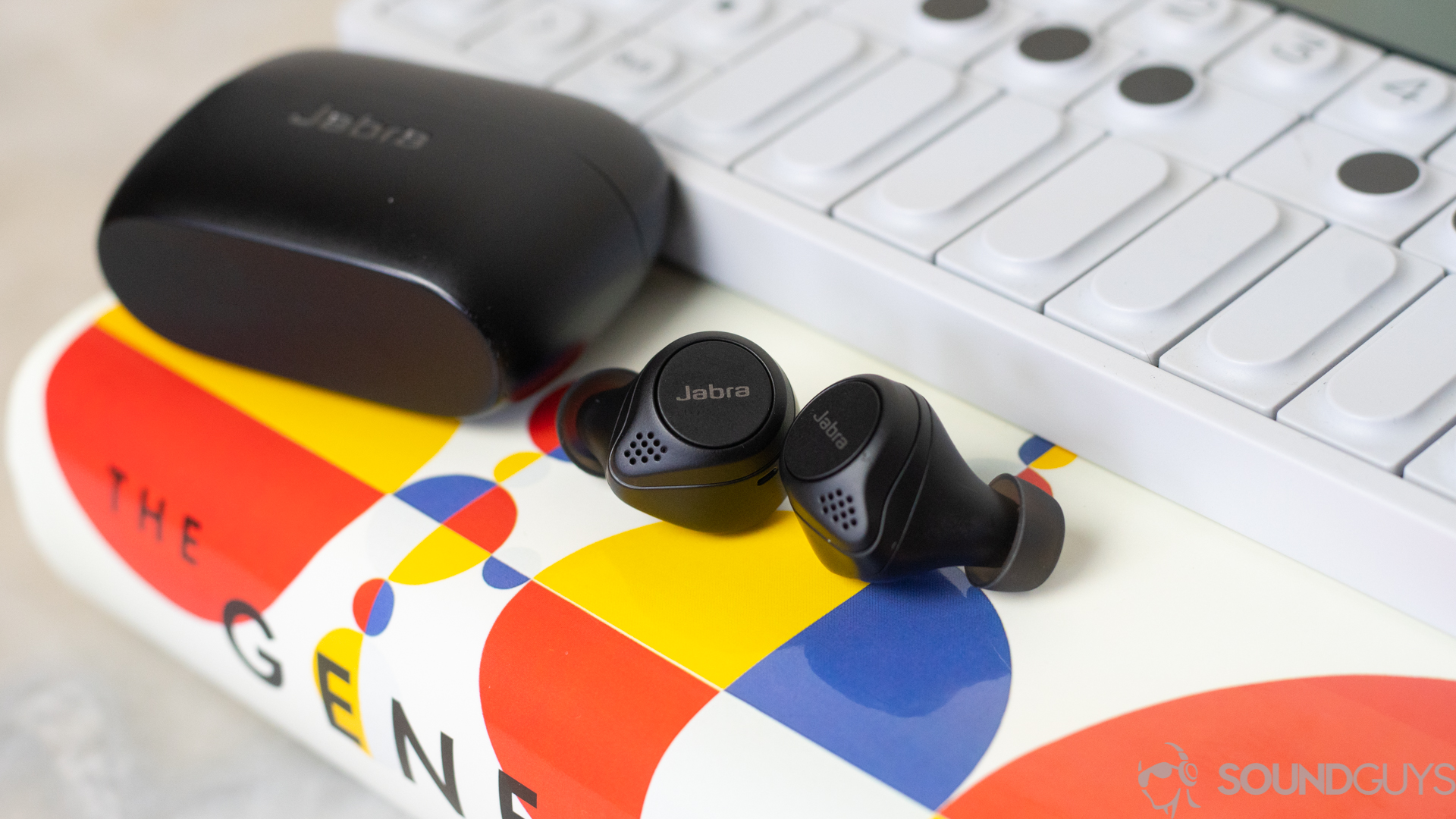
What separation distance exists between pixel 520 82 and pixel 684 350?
8.7 inches

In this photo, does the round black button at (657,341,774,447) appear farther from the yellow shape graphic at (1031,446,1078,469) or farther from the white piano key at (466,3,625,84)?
the white piano key at (466,3,625,84)

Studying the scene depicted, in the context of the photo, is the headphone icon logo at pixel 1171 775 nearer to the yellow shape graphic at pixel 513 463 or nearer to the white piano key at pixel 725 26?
the yellow shape graphic at pixel 513 463

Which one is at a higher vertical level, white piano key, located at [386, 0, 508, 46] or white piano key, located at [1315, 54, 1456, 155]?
white piano key, located at [386, 0, 508, 46]

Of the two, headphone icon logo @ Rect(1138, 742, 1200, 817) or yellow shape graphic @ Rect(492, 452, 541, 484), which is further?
yellow shape graphic @ Rect(492, 452, 541, 484)

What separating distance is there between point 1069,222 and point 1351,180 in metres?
0.12

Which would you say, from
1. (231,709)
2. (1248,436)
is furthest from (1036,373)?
(231,709)

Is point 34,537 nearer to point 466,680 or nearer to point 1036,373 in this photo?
point 466,680

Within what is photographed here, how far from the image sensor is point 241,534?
0.55 metres

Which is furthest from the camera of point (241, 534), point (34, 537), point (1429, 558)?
point (34, 537)

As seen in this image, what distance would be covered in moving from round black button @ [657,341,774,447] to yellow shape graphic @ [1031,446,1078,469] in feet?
0.42

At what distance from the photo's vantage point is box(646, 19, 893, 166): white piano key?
23.6 inches

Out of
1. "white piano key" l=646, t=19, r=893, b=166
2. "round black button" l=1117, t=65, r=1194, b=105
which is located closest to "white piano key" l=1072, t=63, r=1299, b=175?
"round black button" l=1117, t=65, r=1194, b=105

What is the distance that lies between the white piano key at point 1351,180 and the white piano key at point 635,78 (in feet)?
0.89

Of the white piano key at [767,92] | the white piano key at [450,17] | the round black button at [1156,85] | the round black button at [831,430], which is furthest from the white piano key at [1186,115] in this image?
the white piano key at [450,17]
